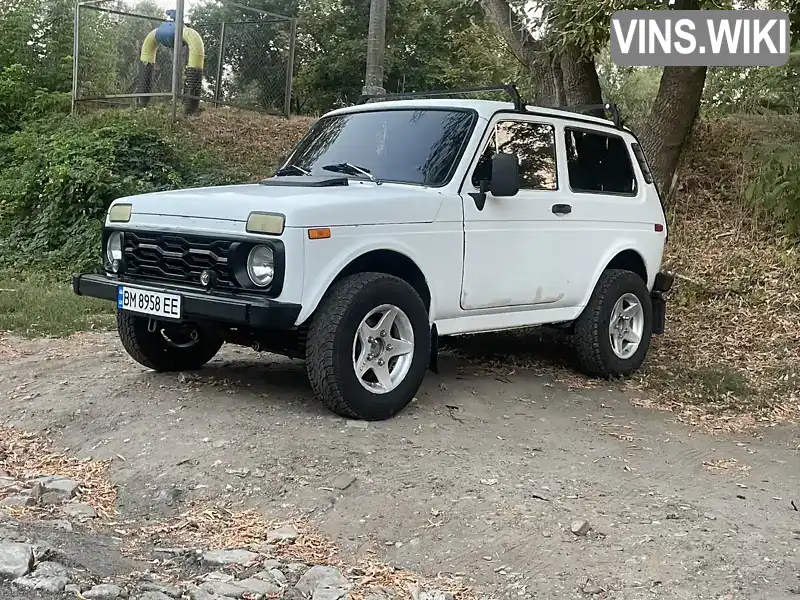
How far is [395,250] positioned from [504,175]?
930 mm

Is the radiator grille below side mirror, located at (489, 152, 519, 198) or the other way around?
below

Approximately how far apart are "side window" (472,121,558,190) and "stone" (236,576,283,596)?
3.38m

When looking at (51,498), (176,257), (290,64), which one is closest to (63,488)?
(51,498)

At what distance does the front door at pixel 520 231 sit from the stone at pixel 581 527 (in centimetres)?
214

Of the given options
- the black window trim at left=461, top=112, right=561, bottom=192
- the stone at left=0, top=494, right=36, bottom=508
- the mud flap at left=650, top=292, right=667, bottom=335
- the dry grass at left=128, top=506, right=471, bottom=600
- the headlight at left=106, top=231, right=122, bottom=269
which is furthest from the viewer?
the mud flap at left=650, top=292, right=667, bottom=335

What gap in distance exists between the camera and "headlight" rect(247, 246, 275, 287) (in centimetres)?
512

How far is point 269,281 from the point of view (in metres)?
5.11

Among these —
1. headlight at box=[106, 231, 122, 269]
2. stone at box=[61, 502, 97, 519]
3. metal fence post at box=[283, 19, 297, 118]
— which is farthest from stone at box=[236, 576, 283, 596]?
metal fence post at box=[283, 19, 297, 118]

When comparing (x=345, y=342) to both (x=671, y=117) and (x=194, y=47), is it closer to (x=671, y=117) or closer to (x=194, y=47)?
(x=671, y=117)

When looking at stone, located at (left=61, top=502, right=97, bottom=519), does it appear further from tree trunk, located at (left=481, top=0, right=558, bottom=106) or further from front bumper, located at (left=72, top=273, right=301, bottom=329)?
tree trunk, located at (left=481, top=0, right=558, bottom=106)

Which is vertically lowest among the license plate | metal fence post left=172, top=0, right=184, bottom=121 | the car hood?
the license plate

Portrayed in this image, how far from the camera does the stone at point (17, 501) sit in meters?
4.33

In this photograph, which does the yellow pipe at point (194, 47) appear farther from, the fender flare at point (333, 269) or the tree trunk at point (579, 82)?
the fender flare at point (333, 269)

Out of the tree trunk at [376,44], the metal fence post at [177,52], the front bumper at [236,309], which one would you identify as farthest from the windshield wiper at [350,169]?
the metal fence post at [177,52]
